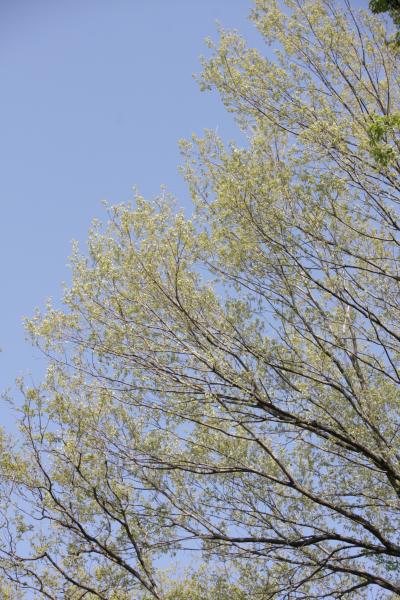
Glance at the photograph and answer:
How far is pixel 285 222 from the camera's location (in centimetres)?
655

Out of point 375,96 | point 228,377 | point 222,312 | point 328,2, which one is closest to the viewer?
point 228,377

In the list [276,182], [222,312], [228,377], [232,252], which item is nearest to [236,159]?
[276,182]

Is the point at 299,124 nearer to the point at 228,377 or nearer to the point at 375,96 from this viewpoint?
the point at 375,96

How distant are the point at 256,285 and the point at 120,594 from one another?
351 cm

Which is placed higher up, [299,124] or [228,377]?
[299,124]

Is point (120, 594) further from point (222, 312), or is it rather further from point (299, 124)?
point (299, 124)

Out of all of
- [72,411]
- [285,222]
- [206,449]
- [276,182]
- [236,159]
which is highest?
[236,159]

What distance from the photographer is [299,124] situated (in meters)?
7.45

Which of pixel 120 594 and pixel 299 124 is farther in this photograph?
pixel 299 124

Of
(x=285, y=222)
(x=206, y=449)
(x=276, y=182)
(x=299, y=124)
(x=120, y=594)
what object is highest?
(x=299, y=124)

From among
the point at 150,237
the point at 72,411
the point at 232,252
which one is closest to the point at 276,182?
the point at 232,252

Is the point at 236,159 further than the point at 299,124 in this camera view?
No

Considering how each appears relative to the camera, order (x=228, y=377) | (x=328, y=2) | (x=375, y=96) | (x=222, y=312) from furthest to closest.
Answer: (x=328, y=2) → (x=375, y=96) → (x=222, y=312) → (x=228, y=377)

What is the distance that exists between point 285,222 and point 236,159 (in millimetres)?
978
